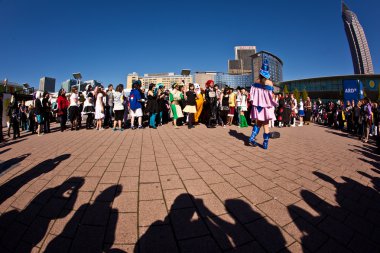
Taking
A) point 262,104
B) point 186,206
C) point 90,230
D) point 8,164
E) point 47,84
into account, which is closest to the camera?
point 90,230

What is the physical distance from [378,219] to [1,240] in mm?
3938

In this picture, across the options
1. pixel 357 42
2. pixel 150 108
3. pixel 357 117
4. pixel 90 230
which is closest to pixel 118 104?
pixel 150 108

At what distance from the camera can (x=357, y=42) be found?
184250 millimetres

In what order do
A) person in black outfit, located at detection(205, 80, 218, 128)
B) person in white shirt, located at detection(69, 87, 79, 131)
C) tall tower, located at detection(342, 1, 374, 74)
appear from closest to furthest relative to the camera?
person in white shirt, located at detection(69, 87, 79, 131), person in black outfit, located at detection(205, 80, 218, 128), tall tower, located at detection(342, 1, 374, 74)

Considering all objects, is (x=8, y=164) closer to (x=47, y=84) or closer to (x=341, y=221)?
(x=341, y=221)

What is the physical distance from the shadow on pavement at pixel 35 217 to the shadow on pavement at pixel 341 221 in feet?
8.13

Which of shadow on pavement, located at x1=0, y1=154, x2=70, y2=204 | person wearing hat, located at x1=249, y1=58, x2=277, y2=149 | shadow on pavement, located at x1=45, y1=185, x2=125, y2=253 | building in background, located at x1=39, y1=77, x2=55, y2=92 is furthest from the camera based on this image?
building in background, located at x1=39, y1=77, x2=55, y2=92

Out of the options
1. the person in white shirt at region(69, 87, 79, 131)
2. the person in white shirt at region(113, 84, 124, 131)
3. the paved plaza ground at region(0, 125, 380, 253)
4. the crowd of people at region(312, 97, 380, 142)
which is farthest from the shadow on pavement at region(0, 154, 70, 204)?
the crowd of people at region(312, 97, 380, 142)

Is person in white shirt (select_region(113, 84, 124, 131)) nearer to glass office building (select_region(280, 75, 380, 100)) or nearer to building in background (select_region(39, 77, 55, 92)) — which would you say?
glass office building (select_region(280, 75, 380, 100))

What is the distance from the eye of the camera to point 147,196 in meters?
2.28

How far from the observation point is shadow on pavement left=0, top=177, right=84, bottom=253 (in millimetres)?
1598

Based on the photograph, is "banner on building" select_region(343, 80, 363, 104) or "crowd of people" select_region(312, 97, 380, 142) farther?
"banner on building" select_region(343, 80, 363, 104)

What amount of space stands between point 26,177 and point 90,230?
7.11 feet

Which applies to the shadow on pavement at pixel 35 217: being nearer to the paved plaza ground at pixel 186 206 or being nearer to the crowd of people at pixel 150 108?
the paved plaza ground at pixel 186 206
